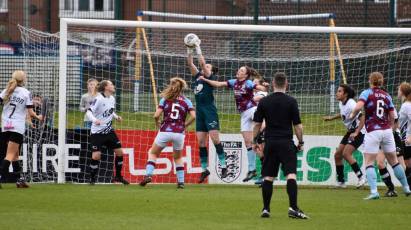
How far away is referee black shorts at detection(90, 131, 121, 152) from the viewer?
17.8 m

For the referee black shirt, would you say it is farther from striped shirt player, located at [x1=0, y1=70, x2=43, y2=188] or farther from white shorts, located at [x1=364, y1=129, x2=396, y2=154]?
striped shirt player, located at [x1=0, y1=70, x2=43, y2=188]

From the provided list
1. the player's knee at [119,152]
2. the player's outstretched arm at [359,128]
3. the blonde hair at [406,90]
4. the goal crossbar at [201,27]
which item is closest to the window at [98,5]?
the goal crossbar at [201,27]

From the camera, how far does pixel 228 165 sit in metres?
18.8

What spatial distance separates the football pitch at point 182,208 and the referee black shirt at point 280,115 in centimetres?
114

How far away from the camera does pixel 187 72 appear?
21.5m

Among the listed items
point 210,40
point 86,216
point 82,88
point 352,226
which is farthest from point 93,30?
point 352,226

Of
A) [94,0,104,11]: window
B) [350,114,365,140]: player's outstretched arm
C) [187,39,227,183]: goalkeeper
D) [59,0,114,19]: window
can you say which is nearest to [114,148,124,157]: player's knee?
[187,39,227,183]: goalkeeper

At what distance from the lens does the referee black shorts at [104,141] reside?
699 inches

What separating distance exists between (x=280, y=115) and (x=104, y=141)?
19.3ft

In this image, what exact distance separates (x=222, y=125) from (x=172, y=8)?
17.2 ft

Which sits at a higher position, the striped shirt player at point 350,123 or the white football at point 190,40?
the white football at point 190,40

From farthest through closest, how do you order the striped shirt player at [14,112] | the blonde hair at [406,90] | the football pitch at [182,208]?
the striped shirt player at [14,112] < the blonde hair at [406,90] < the football pitch at [182,208]

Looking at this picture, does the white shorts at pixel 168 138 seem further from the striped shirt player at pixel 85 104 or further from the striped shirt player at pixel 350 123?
the striped shirt player at pixel 350 123

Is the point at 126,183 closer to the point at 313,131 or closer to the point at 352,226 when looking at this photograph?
the point at 313,131
